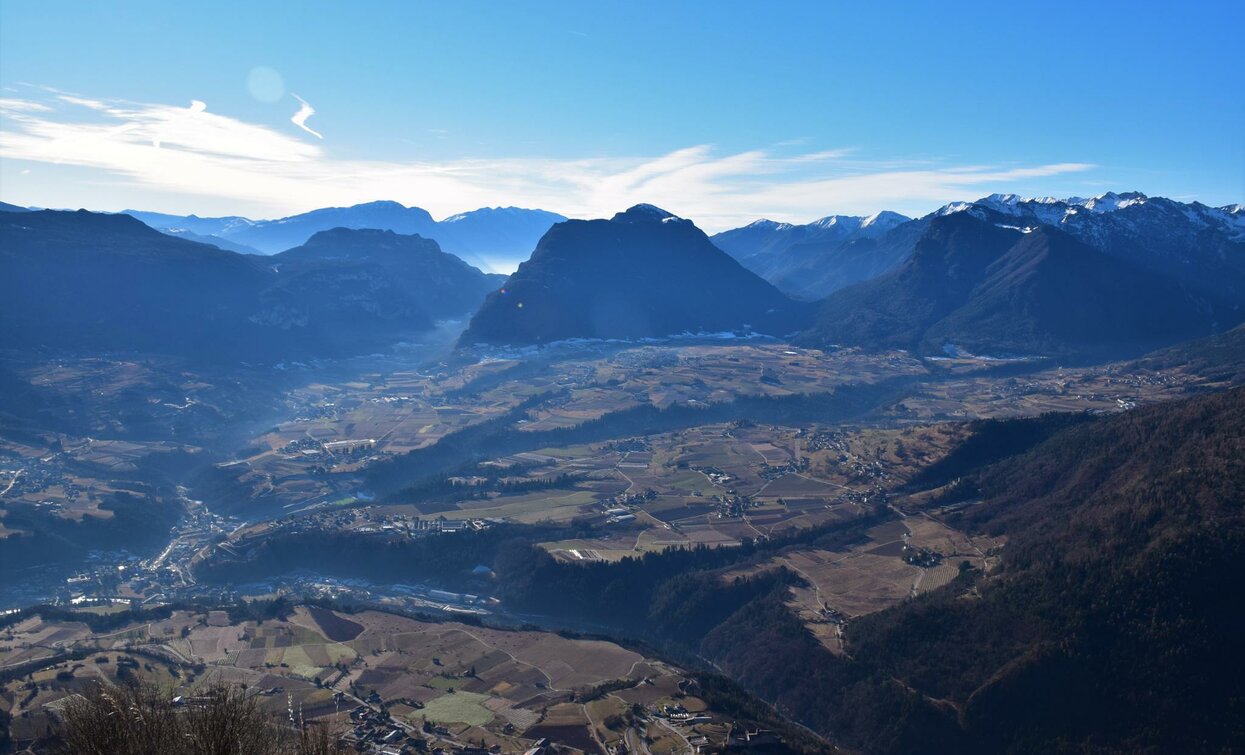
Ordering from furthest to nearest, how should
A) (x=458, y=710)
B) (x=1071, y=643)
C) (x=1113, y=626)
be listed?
(x=1113, y=626), (x=1071, y=643), (x=458, y=710)

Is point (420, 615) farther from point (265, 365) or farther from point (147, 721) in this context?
point (265, 365)

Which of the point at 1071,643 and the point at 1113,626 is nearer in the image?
the point at 1071,643

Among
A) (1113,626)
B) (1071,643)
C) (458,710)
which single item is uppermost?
(1113,626)

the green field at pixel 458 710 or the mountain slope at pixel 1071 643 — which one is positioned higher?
the mountain slope at pixel 1071 643

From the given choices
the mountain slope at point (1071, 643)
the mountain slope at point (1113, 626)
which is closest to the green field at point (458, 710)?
the mountain slope at point (1071, 643)

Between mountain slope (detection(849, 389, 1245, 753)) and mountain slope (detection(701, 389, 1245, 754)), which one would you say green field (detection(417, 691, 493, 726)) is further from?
mountain slope (detection(849, 389, 1245, 753))

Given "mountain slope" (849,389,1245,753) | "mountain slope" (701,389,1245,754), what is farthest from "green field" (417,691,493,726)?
"mountain slope" (849,389,1245,753)

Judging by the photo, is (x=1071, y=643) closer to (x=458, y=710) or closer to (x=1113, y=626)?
(x=1113, y=626)

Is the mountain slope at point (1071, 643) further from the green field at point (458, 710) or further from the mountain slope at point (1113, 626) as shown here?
the green field at point (458, 710)

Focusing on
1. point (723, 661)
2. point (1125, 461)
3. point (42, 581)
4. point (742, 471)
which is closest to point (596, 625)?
point (723, 661)

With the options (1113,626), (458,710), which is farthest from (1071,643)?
(458,710)

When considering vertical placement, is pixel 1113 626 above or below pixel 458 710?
above
